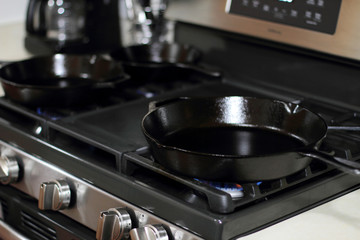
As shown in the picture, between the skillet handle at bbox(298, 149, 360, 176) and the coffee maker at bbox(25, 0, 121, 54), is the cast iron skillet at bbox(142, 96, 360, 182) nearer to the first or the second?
the skillet handle at bbox(298, 149, 360, 176)

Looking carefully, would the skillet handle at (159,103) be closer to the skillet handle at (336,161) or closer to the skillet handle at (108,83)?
the skillet handle at (108,83)

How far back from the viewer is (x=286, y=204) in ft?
2.70

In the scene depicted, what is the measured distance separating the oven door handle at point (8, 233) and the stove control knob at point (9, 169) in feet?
0.28

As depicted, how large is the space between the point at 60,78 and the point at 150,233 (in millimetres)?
562

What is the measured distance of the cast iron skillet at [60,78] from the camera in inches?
43.0

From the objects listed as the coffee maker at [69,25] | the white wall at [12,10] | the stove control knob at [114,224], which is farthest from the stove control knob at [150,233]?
the white wall at [12,10]

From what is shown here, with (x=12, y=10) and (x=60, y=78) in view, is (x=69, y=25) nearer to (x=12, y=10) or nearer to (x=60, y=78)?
(x=60, y=78)

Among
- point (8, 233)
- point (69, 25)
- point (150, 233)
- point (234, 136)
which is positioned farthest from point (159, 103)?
point (69, 25)

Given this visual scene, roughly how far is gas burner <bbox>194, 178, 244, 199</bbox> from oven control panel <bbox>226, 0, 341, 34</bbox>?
468 millimetres

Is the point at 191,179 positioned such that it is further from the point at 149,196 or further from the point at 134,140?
the point at 134,140

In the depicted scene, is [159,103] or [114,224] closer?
[114,224]

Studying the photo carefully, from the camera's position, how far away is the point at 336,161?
0.75 metres

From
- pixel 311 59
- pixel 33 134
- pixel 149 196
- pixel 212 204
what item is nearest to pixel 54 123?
pixel 33 134

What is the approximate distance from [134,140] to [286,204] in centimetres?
29
